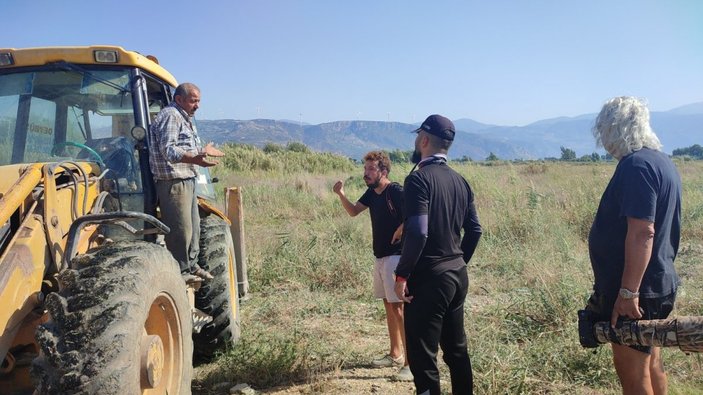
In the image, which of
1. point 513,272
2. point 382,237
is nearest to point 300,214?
point 513,272

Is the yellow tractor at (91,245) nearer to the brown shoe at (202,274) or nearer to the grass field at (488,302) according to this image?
the brown shoe at (202,274)

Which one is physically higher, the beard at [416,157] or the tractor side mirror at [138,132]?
the tractor side mirror at [138,132]

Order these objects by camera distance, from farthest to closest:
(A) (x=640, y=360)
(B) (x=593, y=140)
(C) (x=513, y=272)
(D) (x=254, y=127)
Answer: (D) (x=254, y=127)
(C) (x=513, y=272)
(B) (x=593, y=140)
(A) (x=640, y=360)

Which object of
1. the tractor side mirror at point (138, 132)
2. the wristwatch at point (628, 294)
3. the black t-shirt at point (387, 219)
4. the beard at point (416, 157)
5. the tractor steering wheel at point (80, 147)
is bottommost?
the wristwatch at point (628, 294)

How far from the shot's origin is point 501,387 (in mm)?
3811

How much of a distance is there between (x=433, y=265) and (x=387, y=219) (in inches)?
46.6

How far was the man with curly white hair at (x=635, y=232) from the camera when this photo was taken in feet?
8.92

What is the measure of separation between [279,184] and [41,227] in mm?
14682

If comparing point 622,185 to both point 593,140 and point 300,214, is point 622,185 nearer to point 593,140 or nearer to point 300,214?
point 593,140

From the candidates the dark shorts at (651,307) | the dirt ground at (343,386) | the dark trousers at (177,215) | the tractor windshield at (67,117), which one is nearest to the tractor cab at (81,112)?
the tractor windshield at (67,117)

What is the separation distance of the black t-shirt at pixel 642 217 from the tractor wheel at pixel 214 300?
2.80 meters

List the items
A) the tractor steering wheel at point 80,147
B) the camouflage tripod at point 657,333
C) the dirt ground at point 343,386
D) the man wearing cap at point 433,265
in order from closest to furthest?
the camouflage tripod at point 657,333
the man wearing cap at point 433,265
the tractor steering wheel at point 80,147
the dirt ground at point 343,386

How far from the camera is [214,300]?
442 cm

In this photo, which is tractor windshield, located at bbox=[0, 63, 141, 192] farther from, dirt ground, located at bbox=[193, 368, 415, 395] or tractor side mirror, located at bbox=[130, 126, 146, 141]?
dirt ground, located at bbox=[193, 368, 415, 395]
